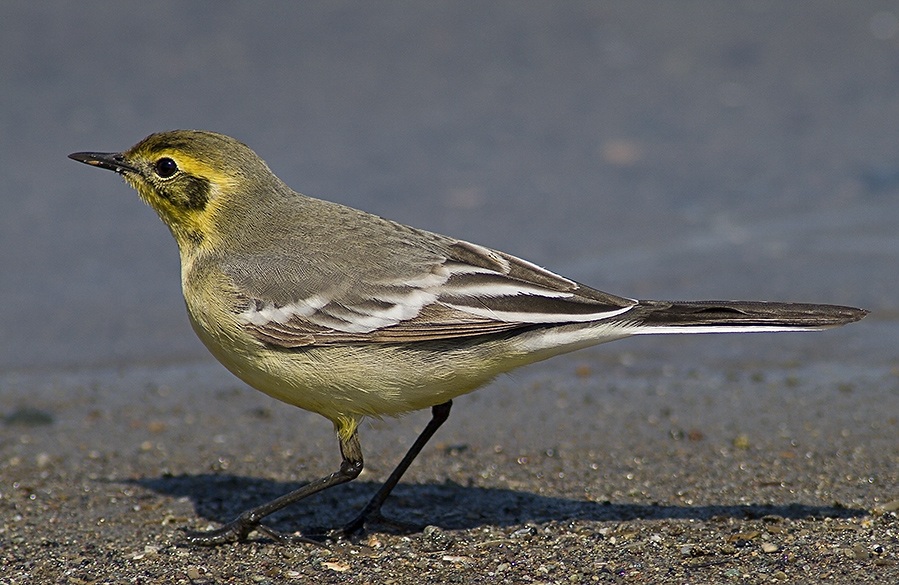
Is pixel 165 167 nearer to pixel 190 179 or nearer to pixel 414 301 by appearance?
pixel 190 179

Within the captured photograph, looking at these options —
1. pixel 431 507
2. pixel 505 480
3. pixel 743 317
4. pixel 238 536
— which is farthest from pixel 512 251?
A: pixel 743 317

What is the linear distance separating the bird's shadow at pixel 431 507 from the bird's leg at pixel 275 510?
33cm

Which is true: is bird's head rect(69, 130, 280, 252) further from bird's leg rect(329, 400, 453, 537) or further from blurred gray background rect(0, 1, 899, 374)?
blurred gray background rect(0, 1, 899, 374)

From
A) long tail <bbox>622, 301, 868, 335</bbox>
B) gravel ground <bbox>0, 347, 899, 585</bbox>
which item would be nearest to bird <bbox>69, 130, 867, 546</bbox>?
long tail <bbox>622, 301, 868, 335</bbox>

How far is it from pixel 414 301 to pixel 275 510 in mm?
1403

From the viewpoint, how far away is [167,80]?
14.0 meters

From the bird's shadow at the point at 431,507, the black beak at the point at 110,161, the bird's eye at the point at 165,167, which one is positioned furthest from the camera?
the black beak at the point at 110,161

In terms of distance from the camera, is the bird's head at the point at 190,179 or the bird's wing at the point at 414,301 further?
the bird's head at the point at 190,179

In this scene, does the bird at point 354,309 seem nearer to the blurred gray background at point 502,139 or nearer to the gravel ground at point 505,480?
the gravel ground at point 505,480

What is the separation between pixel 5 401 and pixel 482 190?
5290 millimetres

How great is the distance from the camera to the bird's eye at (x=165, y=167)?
6.89 meters

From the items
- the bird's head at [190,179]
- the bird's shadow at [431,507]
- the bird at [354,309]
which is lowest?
the bird's shadow at [431,507]

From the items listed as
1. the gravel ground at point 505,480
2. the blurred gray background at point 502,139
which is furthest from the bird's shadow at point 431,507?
the blurred gray background at point 502,139

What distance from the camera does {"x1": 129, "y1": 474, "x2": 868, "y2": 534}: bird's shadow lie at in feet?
21.7
